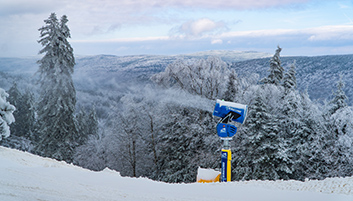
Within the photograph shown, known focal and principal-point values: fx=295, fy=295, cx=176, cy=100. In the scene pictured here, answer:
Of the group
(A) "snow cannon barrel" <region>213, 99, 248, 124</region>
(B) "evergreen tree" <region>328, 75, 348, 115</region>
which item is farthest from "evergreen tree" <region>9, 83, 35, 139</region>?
(A) "snow cannon barrel" <region>213, 99, 248, 124</region>

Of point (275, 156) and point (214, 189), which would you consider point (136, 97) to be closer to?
point (275, 156)

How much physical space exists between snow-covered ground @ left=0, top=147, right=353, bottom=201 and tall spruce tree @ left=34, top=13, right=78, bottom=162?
17397mm

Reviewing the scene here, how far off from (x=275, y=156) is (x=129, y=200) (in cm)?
1599

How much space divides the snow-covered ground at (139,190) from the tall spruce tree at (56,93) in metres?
17.4

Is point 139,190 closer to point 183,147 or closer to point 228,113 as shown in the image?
point 228,113

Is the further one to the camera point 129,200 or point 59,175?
point 59,175

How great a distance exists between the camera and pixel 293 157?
20.3m

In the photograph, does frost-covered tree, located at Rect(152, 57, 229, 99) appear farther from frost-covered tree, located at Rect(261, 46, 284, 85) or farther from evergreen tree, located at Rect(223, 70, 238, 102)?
frost-covered tree, located at Rect(261, 46, 284, 85)

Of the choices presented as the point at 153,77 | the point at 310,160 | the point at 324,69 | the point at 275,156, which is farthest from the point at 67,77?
the point at 324,69

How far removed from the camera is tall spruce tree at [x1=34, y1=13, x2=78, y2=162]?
2297cm

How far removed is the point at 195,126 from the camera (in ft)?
74.1

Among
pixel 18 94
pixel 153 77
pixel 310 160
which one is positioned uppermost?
pixel 153 77

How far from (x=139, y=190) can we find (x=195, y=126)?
16.8 meters

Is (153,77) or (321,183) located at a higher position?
(153,77)
